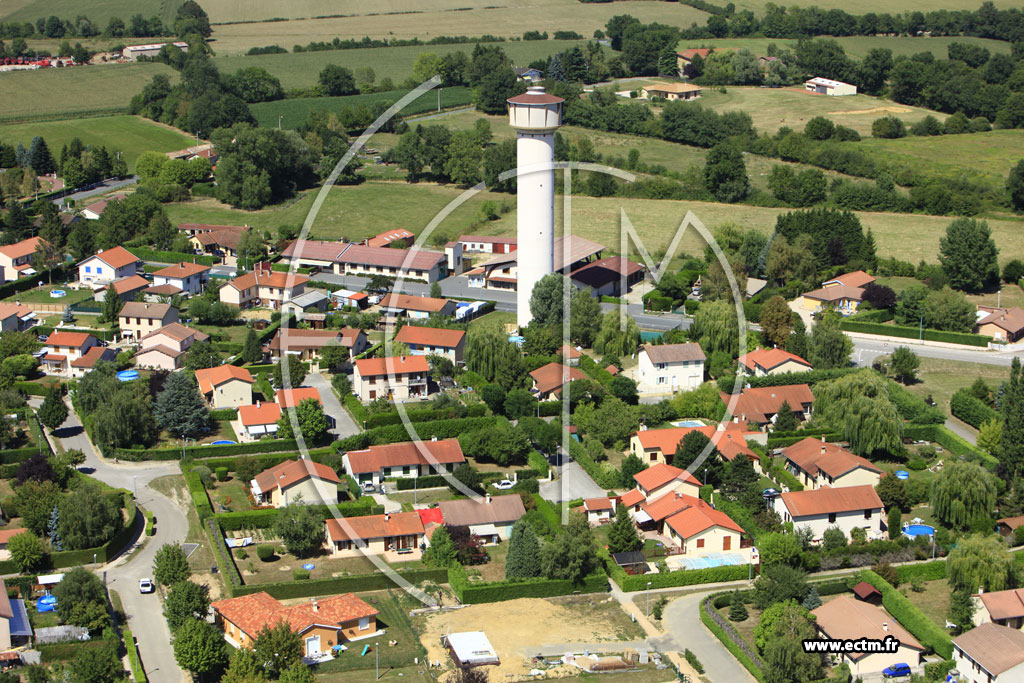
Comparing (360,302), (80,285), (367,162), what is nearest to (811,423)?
(360,302)

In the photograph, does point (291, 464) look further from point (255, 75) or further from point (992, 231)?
point (255, 75)

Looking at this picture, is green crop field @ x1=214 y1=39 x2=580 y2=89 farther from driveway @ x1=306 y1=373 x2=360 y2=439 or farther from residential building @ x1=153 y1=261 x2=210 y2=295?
driveway @ x1=306 y1=373 x2=360 y2=439

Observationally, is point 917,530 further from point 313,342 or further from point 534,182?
point 313,342

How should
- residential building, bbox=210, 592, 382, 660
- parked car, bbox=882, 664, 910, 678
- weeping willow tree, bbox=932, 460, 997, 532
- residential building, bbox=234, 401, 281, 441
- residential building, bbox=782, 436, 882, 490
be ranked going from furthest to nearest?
residential building, bbox=234, 401, 281, 441, residential building, bbox=782, 436, 882, 490, weeping willow tree, bbox=932, 460, 997, 532, residential building, bbox=210, 592, 382, 660, parked car, bbox=882, 664, 910, 678

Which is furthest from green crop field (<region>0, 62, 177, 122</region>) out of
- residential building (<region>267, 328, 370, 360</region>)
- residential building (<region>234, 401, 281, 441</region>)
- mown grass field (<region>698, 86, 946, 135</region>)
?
residential building (<region>234, 401, 281, 441</region>)

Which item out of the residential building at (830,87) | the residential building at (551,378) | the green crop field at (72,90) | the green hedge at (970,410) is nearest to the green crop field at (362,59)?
Result: the green crop field at (72,90)
